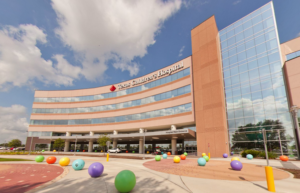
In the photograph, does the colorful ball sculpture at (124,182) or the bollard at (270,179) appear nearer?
the colorful ball sculpture at (124,182)

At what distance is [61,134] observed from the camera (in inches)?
2346

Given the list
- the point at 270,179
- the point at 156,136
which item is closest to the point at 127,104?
the point at 156,136

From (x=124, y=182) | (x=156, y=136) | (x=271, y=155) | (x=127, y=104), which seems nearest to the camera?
(x=124, y=182)

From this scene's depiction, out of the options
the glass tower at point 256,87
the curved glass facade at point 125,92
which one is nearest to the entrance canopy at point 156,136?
the glass tower at point 256,87

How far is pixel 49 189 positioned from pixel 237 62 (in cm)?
3772

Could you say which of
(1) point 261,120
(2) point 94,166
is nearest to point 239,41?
(1) point 261,120

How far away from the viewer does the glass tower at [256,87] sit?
27.6 metres

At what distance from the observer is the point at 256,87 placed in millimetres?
30891

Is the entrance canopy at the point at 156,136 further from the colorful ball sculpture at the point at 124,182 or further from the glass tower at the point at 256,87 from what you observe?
the colorful ball sculpture at the point at 124,182

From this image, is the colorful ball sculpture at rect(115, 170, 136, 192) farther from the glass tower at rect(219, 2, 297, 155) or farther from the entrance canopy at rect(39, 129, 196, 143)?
the glass tower at rect(219, 2, 297, 155)

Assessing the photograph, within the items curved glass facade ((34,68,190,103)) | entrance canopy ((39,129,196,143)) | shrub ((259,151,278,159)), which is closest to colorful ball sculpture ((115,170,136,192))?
entrance canopy ((39,129,196,143))

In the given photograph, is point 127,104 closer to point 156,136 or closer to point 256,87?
point 156,136

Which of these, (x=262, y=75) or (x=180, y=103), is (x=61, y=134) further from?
(x=262, y=75)

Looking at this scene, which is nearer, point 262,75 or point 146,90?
point 262,75
